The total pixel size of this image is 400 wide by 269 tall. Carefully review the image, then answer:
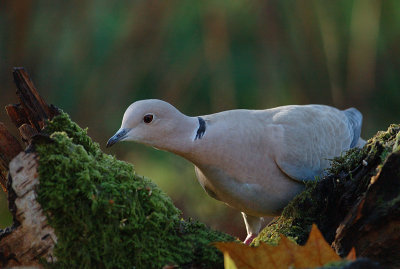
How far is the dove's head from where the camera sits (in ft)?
6.68

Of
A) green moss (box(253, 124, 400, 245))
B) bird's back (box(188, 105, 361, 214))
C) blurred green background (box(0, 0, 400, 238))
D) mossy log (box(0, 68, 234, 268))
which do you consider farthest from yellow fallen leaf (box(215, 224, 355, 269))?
blurred green background (box(0, 0, 400, 238))

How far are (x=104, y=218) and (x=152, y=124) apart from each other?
2.44 feet

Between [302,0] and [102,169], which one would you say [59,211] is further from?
[302,0]

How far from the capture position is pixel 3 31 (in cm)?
373

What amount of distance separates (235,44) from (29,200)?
278cm

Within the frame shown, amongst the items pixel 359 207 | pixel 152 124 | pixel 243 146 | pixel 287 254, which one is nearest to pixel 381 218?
pixel 359 207

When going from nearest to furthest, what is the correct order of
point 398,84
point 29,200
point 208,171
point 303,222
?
point 29,200, point 303,222, point 208,171, point 398,84

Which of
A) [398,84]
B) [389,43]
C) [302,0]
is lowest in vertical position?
[398,84]

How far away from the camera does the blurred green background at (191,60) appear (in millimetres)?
3584

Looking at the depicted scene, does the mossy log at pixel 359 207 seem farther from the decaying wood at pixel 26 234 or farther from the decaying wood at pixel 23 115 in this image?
the decaying wood at pixel 23 115

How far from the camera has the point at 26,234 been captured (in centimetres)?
134

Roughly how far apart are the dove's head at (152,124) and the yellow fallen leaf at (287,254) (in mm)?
918

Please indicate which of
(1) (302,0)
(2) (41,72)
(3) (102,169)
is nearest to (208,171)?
(3) (102,169)

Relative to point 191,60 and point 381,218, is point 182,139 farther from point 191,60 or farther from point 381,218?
point 191,60
